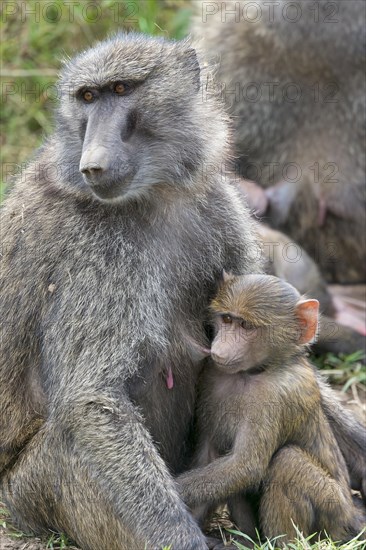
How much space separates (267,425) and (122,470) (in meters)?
0.53

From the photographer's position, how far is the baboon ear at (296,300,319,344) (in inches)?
162

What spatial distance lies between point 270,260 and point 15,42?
3.02 metres

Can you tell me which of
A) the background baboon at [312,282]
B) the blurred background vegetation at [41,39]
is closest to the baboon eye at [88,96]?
the background baboon at [312,282]

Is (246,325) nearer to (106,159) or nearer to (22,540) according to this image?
(106,159)

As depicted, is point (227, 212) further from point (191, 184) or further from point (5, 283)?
point (5, 283)

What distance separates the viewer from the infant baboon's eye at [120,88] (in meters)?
3.90

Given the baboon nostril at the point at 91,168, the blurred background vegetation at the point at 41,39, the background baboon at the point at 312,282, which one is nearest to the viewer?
the baboon nostril at the point at 91,168

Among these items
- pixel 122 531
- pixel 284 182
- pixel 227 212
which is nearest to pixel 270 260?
pixel 284 182

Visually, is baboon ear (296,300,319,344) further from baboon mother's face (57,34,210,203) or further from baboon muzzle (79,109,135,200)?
baboon muzzle (79,109,135,200)

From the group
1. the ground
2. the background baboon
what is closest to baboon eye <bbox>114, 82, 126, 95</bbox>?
the ground

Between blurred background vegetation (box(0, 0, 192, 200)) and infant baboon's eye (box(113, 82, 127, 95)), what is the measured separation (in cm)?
368

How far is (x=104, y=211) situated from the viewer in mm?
4059

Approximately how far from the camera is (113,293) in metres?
3.94

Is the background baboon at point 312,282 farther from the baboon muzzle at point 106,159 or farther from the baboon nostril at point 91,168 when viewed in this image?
the baboon nostril at point 91,168
